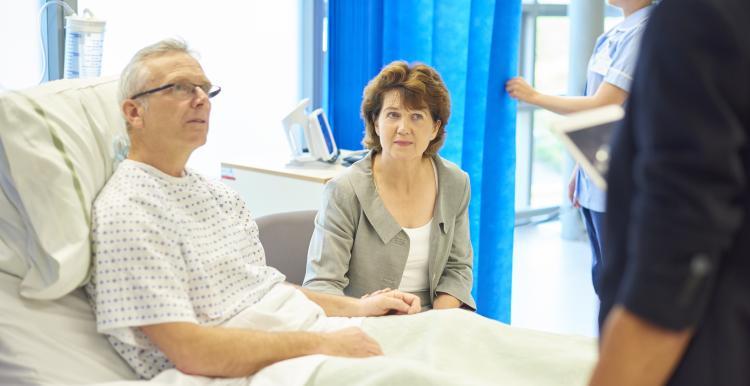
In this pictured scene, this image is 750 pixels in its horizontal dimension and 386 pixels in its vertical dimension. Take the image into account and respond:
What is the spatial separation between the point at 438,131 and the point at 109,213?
1.11 metres

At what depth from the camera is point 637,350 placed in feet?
2.84

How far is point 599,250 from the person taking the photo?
2.69 meters

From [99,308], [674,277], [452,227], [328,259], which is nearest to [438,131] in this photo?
[452,227]

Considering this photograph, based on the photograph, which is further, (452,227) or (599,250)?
(599,250)

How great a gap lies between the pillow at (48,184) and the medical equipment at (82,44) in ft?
2.36

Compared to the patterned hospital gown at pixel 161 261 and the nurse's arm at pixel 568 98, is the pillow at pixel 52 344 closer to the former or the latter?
the patterned hospital gown at pixel 161 261

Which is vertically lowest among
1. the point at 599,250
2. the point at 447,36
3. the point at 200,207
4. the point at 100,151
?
the point at 599,250

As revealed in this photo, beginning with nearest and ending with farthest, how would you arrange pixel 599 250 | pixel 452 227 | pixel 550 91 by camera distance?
pixel 452 227 < pixel 599 250 < pixel 550 91

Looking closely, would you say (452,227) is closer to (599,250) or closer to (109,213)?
(599,250)

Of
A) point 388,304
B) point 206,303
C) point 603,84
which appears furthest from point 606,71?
point 206,303

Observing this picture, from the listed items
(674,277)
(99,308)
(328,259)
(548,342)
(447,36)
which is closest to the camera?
(674,277)

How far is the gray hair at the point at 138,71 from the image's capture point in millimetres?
1770

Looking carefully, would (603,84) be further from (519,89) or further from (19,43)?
(19,43)

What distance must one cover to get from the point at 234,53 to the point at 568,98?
4.27ft
